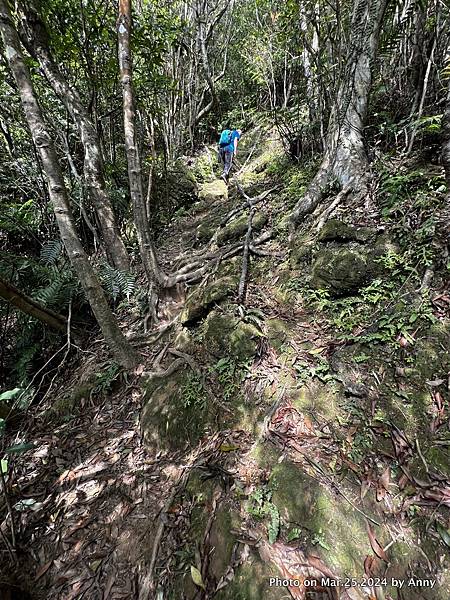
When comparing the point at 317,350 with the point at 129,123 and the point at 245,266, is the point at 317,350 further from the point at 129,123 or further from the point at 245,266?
the point at 129,123

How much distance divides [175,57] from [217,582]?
43.1 ft

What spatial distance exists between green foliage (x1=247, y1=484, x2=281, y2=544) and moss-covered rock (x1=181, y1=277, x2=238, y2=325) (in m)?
2.05

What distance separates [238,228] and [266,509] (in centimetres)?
396

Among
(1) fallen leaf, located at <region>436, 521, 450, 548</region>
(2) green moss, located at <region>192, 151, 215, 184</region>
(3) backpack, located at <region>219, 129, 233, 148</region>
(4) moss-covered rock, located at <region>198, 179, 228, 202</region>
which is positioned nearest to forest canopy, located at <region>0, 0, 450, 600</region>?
(1) fallen leaf, located at <region>436, 521, 450, 548</region>

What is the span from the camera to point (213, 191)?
818 cm

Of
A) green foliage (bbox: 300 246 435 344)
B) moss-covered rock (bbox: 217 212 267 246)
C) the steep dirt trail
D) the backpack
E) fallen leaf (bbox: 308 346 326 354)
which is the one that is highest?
the backpack

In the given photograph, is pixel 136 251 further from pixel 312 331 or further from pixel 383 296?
pixel 383 296

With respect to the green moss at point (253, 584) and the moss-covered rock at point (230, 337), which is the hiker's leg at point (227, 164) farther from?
the green moss at point (253, 584)

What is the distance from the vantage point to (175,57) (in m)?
9.96

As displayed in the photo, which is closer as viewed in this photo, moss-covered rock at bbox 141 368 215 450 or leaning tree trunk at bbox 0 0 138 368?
leaning tree trunk at bbox 0 0 138 368

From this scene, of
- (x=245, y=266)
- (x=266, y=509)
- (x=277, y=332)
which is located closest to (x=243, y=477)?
(x=266, y=509)

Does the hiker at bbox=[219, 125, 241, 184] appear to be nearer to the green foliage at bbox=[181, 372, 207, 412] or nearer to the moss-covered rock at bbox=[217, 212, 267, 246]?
the moss-covered rock at bbox=[217, 212, 267, 246]

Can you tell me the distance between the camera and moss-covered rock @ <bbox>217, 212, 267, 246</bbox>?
4.82 meters

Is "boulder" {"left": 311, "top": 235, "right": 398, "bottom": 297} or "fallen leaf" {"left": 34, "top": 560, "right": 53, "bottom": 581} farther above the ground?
"boulder" {"left": 311, "top": 235, "right": 398, "bottom": 297}
